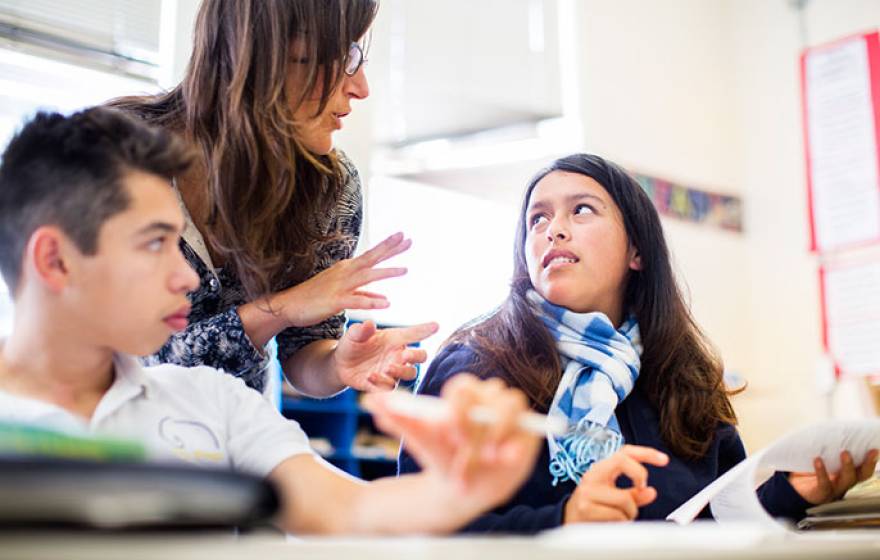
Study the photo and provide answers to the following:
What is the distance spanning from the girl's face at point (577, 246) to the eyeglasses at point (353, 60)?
45cm

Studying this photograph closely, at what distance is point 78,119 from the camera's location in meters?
1.04

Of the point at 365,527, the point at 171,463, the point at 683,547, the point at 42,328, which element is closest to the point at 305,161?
the point at 42,328

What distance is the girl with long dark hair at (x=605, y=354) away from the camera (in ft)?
4.81

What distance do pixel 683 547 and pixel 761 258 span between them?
466 cm

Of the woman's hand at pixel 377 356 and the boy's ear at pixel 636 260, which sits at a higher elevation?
the boy's ear at pixel 636 260

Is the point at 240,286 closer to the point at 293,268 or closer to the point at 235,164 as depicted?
the point at 293,268

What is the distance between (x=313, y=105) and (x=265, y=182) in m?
0.14

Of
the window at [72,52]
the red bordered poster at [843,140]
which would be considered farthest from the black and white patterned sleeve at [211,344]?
the red bordered poster at [843,140]

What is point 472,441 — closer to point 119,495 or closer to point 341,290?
point 119,495

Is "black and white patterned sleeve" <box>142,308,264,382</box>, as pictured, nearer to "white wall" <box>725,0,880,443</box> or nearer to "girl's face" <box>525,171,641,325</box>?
"girl's face" <box>525,171,641,325</box>

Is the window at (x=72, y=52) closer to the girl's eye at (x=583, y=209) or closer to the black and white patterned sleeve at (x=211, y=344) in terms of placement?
the black and white patterned sleeve at (x=211, y=344)

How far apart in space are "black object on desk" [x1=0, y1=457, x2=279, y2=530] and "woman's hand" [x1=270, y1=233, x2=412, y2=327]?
737 millimetres

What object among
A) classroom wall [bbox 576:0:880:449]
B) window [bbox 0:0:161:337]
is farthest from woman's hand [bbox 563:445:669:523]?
classroom wall [bbox 576:0:880:449]

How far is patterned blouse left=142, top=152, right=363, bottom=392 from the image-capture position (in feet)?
Answer: 4.62
